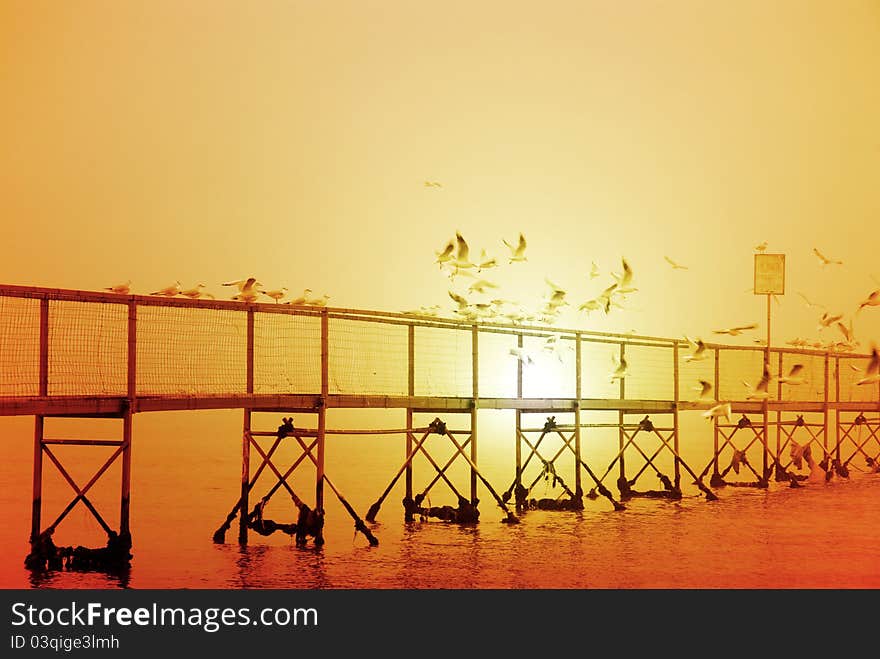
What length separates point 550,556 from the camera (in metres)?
25.1

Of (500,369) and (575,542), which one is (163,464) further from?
(575,542)

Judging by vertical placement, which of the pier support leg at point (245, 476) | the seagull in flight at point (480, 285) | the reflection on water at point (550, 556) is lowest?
the reflection on water at point (550, 556)

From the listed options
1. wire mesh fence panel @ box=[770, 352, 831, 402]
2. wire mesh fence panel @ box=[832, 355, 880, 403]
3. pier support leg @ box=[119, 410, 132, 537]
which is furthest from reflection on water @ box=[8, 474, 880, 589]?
wire mesh fence panel @ box=[770, 352, 831, 402]

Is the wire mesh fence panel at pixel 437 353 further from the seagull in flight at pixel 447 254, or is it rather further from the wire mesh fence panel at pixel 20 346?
the wire mesh fence panel at pixel 20 346

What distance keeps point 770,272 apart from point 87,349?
1027 inches

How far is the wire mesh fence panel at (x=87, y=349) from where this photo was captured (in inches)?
793

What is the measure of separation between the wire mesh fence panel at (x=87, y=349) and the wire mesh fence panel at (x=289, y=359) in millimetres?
2651

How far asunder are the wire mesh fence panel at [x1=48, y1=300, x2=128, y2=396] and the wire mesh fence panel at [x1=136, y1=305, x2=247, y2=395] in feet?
1.15

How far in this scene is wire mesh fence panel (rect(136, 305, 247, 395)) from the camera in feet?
70.8

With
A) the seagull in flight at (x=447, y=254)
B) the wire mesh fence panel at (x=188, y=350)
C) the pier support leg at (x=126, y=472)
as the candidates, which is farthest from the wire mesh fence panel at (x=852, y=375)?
the pier support leg at (x=126, y=472)

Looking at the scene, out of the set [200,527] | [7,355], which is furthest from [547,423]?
[7,355]

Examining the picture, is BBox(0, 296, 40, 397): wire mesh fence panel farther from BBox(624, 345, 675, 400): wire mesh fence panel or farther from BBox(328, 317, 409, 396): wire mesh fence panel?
BBox(624, 345, 675, 400): wire mesh fence panel

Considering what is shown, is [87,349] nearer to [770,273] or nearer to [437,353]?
[437,353]
